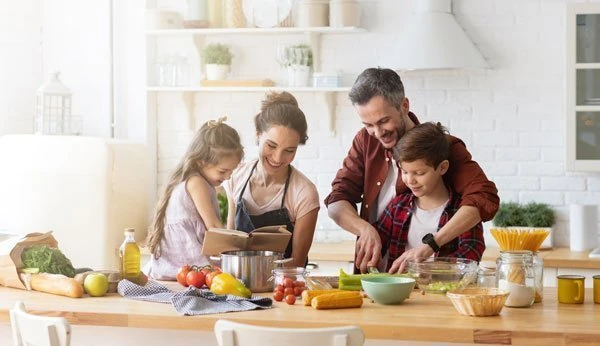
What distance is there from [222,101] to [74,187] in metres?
1.23

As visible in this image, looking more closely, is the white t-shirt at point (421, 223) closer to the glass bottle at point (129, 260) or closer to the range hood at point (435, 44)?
the glass bottle at point (129, 260)

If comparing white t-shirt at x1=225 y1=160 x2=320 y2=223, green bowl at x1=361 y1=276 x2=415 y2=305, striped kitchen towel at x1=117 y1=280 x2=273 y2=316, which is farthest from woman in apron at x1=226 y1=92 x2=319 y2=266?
green bowl at x1=361 y1=276 x2=415 y2=305

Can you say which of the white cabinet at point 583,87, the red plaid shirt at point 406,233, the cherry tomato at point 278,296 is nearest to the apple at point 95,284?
the cherry tomato at point 278,296

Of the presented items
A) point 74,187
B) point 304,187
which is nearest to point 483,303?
point 304,187

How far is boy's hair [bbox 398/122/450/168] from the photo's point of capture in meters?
3.84

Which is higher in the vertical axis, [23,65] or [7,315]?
[23,65]

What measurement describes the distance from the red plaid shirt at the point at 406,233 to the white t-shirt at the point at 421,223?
0.06 ft

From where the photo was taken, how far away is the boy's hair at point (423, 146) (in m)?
3.84

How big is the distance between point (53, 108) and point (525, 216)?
118 inches

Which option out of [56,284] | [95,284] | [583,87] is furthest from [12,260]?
[583,87]

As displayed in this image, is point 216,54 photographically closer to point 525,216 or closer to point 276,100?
point 525,216

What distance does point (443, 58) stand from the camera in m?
5.85

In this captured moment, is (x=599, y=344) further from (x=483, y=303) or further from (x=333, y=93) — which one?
(x=333, y=93)

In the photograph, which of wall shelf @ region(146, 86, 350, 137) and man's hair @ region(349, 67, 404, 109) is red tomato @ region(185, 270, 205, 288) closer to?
man's hair @ region(349, 67, 404, 109)
